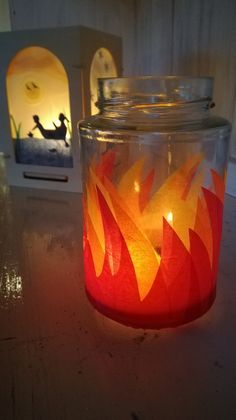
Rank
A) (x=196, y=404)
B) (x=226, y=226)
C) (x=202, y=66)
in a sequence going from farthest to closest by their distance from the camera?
1. (x=202, y=66)
2. (x=226, y=226)
3. (x=196, y=404)

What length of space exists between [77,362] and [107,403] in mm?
49

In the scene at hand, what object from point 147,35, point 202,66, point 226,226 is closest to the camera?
point 226,226

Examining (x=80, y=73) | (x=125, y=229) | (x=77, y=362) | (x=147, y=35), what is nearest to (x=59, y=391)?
(x=77, y=362)

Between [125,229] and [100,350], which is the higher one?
[125,229]

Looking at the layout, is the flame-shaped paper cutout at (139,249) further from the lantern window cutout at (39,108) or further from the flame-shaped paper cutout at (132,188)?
the lantern window cutout at (39,108)

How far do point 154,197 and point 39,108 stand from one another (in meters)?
0.44

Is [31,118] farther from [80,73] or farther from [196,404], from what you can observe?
[196,404]

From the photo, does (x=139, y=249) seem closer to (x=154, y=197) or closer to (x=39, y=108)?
(x=154, y=197)

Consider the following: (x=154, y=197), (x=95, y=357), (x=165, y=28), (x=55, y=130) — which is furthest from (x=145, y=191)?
(x=165, y=28)

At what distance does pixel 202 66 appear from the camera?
66 cm

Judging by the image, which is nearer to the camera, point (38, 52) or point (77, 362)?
point (77, 362)

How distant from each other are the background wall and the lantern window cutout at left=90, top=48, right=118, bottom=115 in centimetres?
12

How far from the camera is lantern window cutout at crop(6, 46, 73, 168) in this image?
0.64 m

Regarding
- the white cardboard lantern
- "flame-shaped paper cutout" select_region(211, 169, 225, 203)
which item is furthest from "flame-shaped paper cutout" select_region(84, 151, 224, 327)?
the white cardboard lantern
